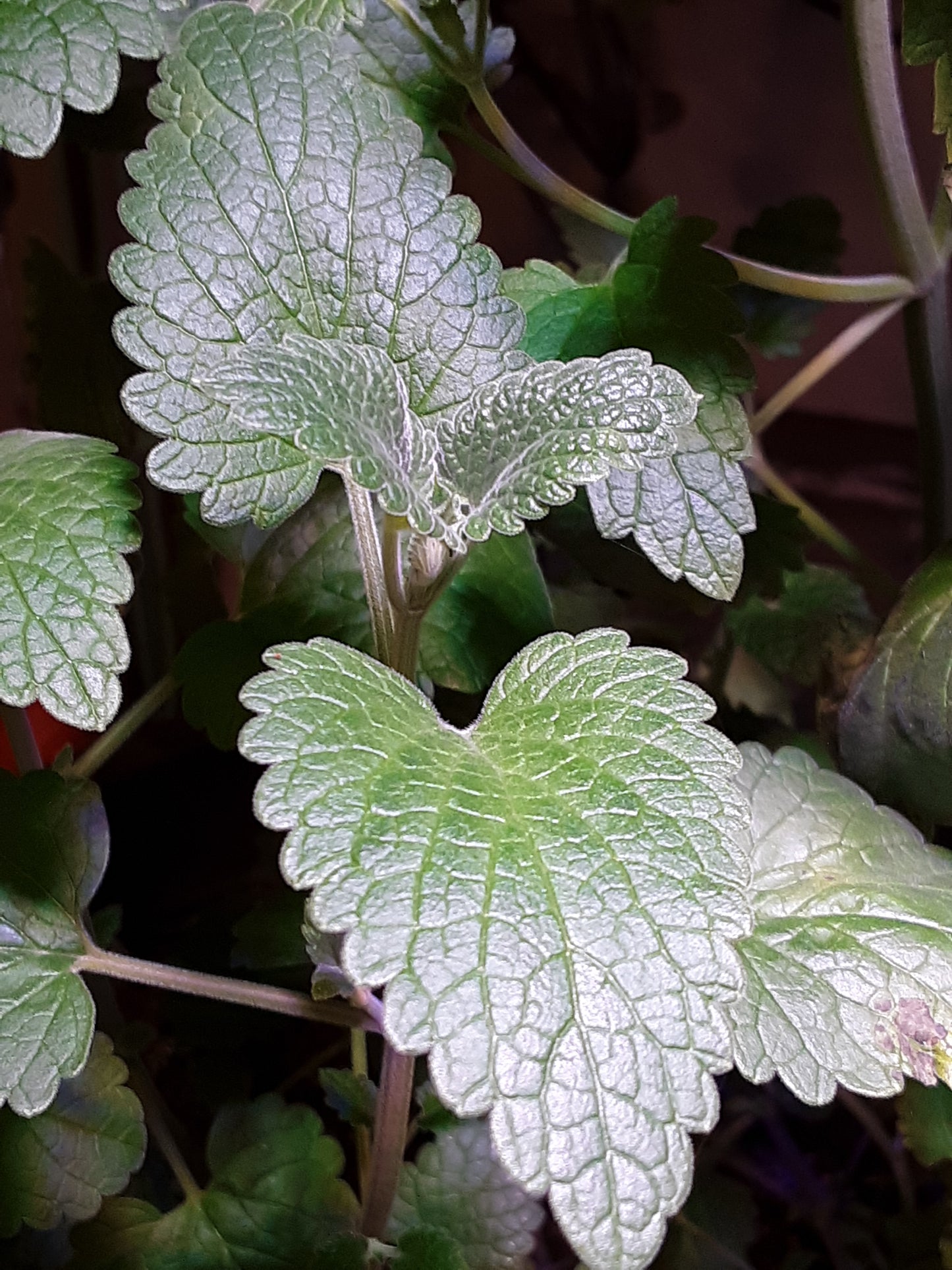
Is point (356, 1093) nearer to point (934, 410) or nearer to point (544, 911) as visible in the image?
point (544, 911)

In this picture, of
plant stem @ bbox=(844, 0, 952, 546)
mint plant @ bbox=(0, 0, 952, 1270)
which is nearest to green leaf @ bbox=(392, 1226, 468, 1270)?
mint plant @ bbox=(0, 0, 952, 1270)

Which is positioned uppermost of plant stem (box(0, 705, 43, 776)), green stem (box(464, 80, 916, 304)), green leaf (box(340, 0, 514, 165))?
green leaf (box(340, 0, 514, 165))

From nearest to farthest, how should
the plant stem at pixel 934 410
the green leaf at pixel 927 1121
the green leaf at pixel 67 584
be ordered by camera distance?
the green leaf at pixel 67 584, the green leaf at pixel 927 1121, the plant stem at pixel 934 410

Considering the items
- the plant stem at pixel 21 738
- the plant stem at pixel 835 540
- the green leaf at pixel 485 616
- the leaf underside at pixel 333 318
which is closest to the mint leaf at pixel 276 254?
the leaf underside at pixel 333 318

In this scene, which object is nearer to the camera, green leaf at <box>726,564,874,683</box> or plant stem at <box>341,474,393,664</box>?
plant stem at <box>341,474,393,664</box>

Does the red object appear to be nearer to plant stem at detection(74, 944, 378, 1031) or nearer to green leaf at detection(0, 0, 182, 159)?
plant stem at detection(74, 944, 378, 1031)

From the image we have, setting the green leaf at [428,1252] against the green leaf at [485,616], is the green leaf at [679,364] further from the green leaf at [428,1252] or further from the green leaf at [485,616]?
the green leaf at [428,1252]

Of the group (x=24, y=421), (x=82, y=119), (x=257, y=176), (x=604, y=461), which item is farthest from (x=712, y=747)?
(x=24, y=421)
